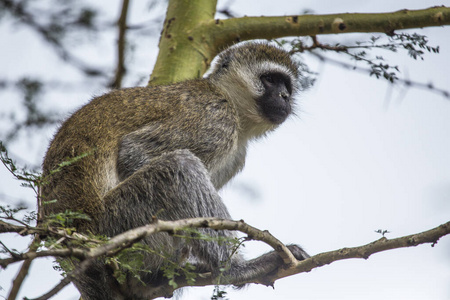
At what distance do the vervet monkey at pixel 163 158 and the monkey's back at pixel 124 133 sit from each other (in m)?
0.01

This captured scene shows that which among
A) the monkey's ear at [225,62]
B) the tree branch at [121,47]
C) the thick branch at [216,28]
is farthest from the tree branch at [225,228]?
the tree branch at [121,47]

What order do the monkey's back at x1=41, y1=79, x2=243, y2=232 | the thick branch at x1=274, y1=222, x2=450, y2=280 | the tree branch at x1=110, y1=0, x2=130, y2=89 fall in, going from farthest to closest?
the tree branch at x1=110, y1=0, x2=130, y2=89 → the monkey's back at x1=41, y1=79, x2=243, y2=232 → the thick branch at x1=274, y1=222, x2=450, y2=280

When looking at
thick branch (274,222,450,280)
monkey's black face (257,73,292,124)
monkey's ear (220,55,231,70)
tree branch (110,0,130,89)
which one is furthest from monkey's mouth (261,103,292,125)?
thick branch (274,222,450,280)

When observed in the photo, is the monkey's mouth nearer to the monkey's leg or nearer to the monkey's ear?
the monkey's ear

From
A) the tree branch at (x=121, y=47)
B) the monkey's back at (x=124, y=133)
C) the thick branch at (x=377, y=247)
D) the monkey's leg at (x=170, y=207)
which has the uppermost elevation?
the tree branch at (x=121, y=47)

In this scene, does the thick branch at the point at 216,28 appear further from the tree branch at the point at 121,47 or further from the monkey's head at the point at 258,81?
the tree branch at the point at 121,47

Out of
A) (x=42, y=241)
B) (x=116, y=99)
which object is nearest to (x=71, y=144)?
(x=116, y=99)

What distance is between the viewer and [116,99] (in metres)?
7.02

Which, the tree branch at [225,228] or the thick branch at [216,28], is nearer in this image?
the tree branch at [225,228]

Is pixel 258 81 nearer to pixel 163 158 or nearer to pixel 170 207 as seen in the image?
pixel 163 158

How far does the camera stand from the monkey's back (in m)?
5.99

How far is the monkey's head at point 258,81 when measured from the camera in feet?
26.0

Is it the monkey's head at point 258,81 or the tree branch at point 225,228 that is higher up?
the monkey's head at point 258,81

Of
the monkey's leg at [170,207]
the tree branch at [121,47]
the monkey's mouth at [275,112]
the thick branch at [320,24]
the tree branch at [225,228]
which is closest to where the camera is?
the tree branch at [225,228]
